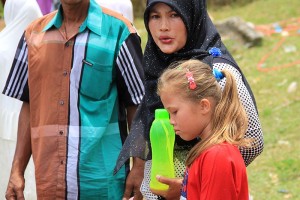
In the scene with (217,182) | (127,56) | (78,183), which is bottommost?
(78,183)

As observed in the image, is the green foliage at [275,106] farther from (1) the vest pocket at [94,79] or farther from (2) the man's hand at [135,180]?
(1) the vest pocket at [94,79]

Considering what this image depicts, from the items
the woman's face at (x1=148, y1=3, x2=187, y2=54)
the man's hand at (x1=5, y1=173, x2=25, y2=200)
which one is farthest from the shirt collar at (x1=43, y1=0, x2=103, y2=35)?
the man's hand at (x1=5, y1=173, x2=25, y2=200)

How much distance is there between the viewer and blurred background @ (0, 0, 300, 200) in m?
6.56

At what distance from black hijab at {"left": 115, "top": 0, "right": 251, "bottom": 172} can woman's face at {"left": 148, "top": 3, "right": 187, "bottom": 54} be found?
25 millimetres

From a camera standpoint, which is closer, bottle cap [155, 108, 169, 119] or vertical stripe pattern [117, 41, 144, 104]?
bottle cap [155, 108, 169, 119]

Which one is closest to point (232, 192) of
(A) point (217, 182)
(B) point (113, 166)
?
(A) point (217, 182)

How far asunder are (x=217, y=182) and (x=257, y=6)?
11.3 meters

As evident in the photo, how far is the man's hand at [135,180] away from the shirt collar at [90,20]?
633 millimetres

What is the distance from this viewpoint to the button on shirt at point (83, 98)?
359cm

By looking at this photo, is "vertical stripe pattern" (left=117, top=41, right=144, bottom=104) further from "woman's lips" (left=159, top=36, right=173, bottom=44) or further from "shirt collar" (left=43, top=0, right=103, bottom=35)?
"woman's lips" (left=159, top=36, right=173, bottom=44)

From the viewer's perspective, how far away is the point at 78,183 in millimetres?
3600

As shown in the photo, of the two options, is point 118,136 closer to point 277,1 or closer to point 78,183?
point 78,183

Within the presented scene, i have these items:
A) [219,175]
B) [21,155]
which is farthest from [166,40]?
[21,155]

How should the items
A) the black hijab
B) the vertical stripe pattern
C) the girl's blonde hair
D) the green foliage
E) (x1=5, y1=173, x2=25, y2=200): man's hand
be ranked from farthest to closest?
the green foliage
(x1=5, y1=173, x2=25, y2=200): man's hand
the vertical stripe pattern
the black hijab
the girl's blonde hair
